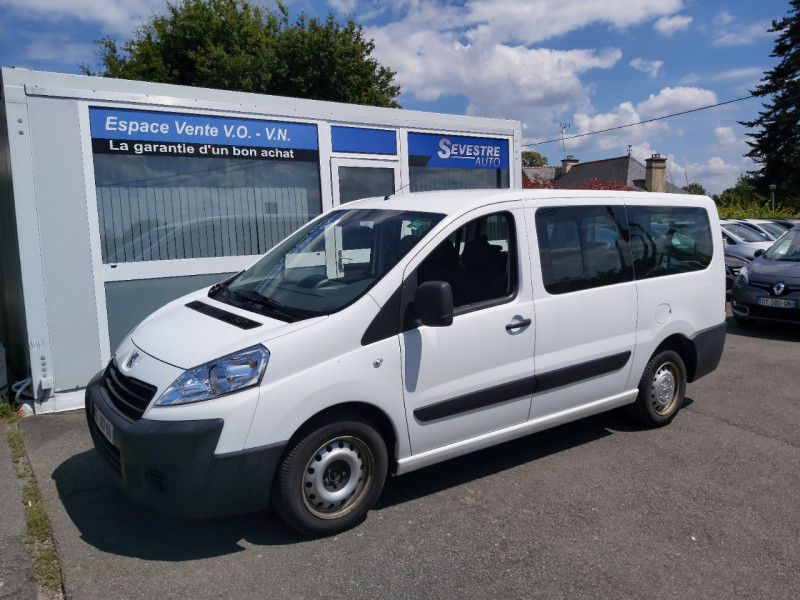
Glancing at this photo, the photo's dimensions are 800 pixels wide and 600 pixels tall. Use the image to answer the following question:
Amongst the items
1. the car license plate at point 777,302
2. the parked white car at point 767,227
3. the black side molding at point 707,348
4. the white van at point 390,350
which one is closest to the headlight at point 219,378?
the white van at point 390,350

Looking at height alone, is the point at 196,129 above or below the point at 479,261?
above

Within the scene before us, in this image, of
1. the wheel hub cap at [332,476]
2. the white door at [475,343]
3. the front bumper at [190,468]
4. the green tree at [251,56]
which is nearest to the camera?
the front bumper at [190,468]

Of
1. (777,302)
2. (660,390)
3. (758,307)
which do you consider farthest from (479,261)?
(758,307)

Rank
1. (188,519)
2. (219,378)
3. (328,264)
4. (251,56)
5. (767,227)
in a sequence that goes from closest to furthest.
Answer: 1. (219,378)
2. (188,519)
3. (328,264)
4. (767,227)
5. (251,56)

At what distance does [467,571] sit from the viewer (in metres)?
3.25

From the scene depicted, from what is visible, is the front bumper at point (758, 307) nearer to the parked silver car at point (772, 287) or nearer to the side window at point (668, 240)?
the parked silver car at point (772, 287)

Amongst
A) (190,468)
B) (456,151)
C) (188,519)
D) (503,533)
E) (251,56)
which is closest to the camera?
(190,468)

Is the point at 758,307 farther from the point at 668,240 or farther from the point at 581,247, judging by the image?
the point at 581,247

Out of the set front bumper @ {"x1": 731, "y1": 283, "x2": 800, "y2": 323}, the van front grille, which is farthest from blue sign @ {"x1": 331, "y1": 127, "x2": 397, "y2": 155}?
front bumper @ {"x1": 731, "y1": 283, "x2": 800, "y2": 323}

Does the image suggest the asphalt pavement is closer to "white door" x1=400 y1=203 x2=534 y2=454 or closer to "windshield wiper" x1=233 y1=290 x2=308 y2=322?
"white door" x1=400 y1=203 x2=534 y2=454

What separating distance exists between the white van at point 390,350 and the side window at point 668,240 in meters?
0.02

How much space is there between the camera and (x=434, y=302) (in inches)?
139

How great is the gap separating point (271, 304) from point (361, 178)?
12.9 ft

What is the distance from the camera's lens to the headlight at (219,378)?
128 inches
